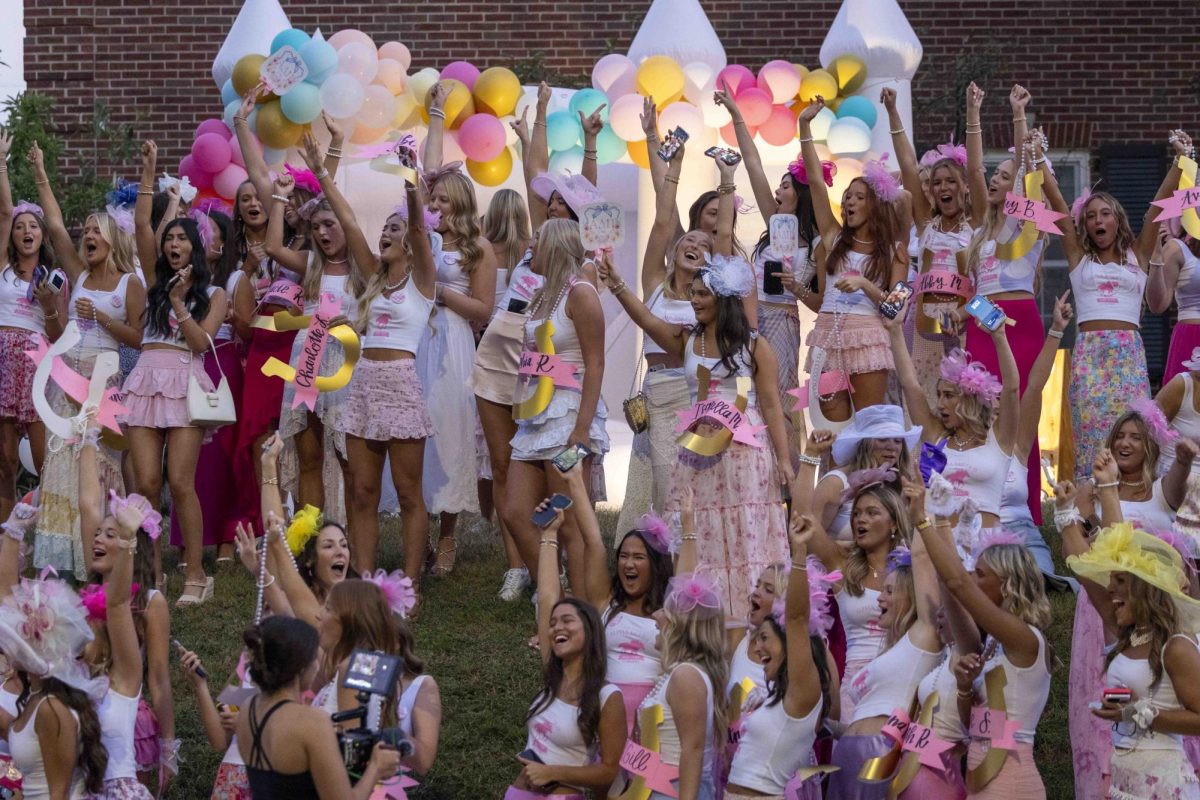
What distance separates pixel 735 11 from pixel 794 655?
8591 millimetres

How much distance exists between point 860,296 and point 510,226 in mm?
1681

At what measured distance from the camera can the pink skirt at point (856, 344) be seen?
7980 millimetres

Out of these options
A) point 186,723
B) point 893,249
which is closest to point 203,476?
point 186,723

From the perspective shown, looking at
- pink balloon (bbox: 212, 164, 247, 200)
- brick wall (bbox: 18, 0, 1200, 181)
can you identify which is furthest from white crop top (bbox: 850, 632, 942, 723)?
brick wall (bbox: 18, 0, 1200, 181)

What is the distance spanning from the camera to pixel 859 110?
32.6 feet

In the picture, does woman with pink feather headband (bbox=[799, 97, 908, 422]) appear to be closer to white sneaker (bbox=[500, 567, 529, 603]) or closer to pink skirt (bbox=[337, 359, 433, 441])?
white sneaker (bbox=[500, 567, 529, 603])

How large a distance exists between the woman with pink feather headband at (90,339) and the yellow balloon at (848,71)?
3.88 metres

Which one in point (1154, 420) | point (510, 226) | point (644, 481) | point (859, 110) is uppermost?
point (859, 110)

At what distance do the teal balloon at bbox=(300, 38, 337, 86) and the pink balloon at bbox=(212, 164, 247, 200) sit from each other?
0.72m

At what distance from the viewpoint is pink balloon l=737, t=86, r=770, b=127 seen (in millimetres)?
9812

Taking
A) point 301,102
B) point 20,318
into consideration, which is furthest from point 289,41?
point 20,318

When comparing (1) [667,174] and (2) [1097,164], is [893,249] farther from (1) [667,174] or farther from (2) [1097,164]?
(2) [1097,164]

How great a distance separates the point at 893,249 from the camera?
8.16 meters

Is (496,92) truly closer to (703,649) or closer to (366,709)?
(703,649)
